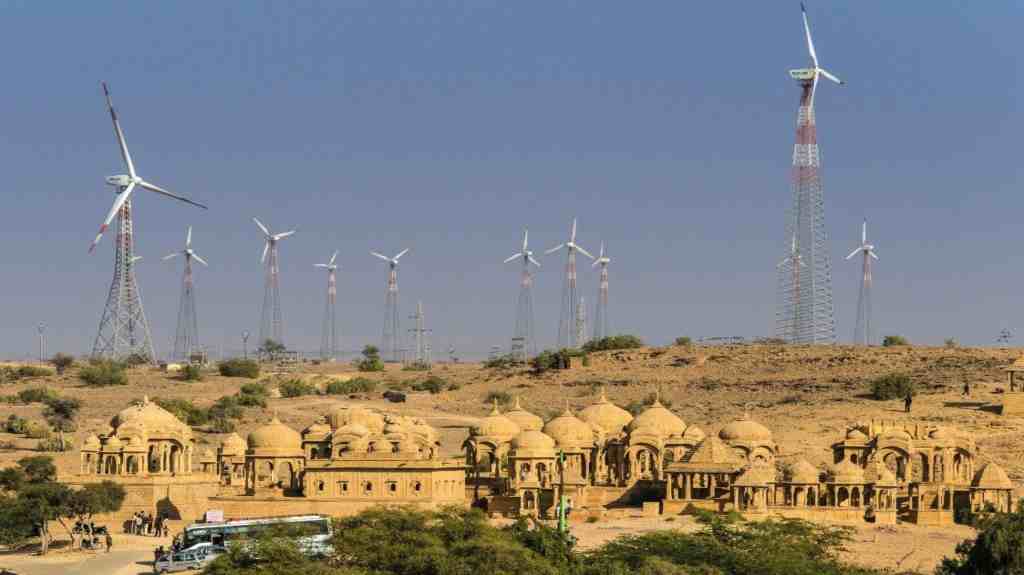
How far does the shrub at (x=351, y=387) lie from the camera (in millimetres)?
135750

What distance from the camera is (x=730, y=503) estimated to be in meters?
75.2

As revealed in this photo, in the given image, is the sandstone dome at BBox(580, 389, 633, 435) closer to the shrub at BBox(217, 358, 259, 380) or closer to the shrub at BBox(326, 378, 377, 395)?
the shrub at BBox(326, 378, 377, 395)

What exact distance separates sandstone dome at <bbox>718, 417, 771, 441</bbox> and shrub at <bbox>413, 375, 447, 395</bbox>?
5262 cm

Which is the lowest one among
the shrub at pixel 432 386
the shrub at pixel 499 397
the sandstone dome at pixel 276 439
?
the sandstone dome at pixel 276 439

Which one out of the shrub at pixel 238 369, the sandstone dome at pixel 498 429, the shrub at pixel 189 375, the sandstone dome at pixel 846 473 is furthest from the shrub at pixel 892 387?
the shrub at pixel 238 369

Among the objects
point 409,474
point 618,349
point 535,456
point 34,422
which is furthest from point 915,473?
point 618,349

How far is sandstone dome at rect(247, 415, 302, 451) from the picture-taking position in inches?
3253

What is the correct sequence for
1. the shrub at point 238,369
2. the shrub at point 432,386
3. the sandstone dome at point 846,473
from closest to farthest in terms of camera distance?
1. the sandstone dome at point 846,473
2. the shrub at point 432,386
3. the shrub at point 238,369

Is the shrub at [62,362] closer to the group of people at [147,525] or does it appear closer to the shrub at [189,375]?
the shrub at [189,375]

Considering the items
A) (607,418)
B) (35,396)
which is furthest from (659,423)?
(35,396)

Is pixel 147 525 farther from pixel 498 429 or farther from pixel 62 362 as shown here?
pixel 62 362

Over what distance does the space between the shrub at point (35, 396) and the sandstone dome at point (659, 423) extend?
159 feet

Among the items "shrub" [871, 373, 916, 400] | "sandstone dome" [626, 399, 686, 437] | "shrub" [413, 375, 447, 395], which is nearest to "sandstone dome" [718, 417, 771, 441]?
"sandstone dome" [626, 399, 686, 437]

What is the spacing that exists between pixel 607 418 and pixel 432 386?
44.1 meters
